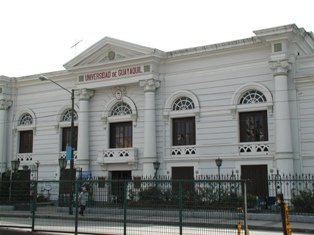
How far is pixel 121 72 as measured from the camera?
32.4 m

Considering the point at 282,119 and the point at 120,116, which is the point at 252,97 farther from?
the point at 120,116

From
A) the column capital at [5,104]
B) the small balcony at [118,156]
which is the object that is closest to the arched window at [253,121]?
the small balcony at [118,156]

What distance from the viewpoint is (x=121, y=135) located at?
109 feet

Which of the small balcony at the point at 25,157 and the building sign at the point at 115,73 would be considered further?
the small balcony at the point at 25,157

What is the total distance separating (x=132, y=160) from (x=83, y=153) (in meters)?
4.11

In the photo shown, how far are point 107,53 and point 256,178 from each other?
45.0 feet

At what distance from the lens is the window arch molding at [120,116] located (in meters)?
32.3

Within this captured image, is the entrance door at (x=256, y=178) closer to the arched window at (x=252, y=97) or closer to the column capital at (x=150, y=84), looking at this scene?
the arched window at (x=252, y=97)

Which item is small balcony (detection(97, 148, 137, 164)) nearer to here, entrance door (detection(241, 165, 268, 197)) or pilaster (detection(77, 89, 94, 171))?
pilaster (detection(77, 89, 94, 171))

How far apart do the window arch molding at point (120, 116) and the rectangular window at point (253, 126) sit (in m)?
7.54

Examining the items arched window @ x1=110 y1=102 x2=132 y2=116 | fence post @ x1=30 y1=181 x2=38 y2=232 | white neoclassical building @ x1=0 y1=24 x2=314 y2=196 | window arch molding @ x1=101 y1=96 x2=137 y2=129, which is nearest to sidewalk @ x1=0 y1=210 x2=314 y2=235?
fence post @ x1=30 y1=181 x2=38 y2=232

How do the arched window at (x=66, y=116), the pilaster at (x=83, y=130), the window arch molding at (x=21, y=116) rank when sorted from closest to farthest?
the pilaster at (x=83, y=130) < the arched window at (x=66, y=116) < the window arch molding at (x=21, y=116)

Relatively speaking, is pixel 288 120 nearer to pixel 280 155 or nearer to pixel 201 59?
pixel 280 155

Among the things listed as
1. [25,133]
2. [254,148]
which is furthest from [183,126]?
[25,133]
